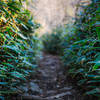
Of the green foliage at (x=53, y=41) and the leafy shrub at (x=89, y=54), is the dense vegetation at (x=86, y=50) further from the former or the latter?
the green foliage at (x=53, y=41)

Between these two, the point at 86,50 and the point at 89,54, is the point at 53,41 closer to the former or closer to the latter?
the point at 89,54

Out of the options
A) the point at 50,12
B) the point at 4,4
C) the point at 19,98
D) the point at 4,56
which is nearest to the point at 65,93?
the point at 19,98

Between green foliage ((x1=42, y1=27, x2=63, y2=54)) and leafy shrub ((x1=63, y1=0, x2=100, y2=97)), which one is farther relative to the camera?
green foliage ((x1=42, y1=27, x2=63, y2=54))

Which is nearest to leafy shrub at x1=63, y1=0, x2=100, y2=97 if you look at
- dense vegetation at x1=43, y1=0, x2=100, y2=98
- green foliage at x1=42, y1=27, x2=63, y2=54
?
dense vegetation at x1=43, y1=0, x2=100, y2=98

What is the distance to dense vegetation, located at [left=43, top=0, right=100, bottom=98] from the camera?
1122mm

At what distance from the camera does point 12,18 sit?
1404 millimetres

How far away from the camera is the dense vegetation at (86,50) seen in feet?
3.68

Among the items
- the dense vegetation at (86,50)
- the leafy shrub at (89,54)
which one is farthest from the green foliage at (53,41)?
the leafy shrub at (89,54)

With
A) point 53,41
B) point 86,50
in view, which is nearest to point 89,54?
point 86,50

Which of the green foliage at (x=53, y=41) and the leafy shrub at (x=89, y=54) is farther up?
the green foliage at (x=53, y=41)

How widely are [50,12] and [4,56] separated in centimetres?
751

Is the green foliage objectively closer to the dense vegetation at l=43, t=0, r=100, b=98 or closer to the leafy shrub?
the dense vegetation at l=43, t=0, r=100, b=98

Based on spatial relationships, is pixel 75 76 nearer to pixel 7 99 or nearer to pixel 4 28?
pixel 7 99

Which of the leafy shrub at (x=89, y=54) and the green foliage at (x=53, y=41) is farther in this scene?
the green foliage at (x=53, y=41)
